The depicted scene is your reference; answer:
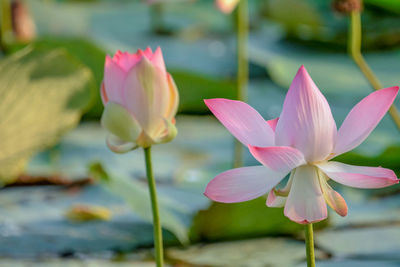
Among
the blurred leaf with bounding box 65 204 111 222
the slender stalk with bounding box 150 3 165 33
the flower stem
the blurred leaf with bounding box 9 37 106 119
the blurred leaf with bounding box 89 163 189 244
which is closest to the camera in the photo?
the flower stem

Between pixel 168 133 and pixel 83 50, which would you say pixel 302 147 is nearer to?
pixel 168 133

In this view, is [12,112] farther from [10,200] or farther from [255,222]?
[255,222]

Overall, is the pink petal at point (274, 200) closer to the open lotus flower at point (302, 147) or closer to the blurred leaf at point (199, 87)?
the open lotus flower at point (302, 147)

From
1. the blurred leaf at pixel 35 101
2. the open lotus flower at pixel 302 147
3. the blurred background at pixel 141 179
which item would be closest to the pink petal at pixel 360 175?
the open lotus flower at pixel 302 147

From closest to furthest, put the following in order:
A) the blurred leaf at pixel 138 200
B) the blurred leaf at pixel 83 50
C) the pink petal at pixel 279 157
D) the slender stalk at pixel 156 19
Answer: the pink petal at pixel 279 157
the blurred leaf at pixel 138 200
the blurred leaf at pixel 83 50
the slender stalk at pixel 156 19

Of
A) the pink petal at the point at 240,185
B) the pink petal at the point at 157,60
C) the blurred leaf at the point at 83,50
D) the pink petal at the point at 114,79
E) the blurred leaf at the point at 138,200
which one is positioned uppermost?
the blurred leaf at the point at 83,50

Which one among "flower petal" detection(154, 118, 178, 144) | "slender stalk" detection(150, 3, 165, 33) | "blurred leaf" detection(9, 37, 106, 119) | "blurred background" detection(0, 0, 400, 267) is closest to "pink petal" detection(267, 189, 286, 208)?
"flower petal" detection(154, 118, 178, 144)

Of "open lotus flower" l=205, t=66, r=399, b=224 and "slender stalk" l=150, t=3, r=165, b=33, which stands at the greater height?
"slender stalk" l=150, t=3, r=165, b=33

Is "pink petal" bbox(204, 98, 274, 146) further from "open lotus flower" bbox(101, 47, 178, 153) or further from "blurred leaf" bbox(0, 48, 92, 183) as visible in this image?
"blurred leaf" bbox(0, 48, 92, 183)

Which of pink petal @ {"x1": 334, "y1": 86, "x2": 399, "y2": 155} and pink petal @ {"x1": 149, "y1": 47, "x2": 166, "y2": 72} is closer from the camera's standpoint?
pink petal @ {"x1": 334, "y1": 86, "x2": 399, "y2": 155}
